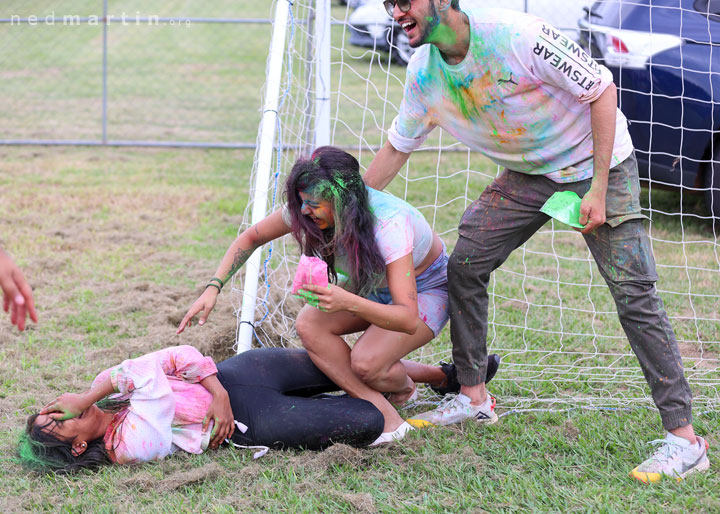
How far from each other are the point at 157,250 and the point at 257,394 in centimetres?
281

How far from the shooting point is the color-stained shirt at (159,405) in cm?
296

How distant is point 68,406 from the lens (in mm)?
2859

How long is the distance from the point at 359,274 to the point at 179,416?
2.85ft

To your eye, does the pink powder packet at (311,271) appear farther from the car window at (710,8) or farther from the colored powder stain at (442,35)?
the car window at (710,8)

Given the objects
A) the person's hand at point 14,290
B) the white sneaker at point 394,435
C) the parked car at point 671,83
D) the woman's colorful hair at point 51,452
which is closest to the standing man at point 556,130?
the white sneaker at point 394,435

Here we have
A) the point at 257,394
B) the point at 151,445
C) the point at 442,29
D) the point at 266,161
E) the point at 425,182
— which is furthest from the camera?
the point at 425,182

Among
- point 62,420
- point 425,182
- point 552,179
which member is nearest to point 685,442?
point 552,179

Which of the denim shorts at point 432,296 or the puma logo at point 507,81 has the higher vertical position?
the puma logo at point 507,81

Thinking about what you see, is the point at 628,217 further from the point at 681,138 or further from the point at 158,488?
the point at 681,138

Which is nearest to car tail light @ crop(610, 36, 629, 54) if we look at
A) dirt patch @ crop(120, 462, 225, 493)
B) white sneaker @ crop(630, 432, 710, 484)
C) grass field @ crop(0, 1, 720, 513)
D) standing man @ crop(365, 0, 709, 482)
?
grass field @ crop(0, 1, 720, 513)

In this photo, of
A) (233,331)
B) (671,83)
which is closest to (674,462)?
(233,331)

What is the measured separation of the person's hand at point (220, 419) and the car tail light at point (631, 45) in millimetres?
4021

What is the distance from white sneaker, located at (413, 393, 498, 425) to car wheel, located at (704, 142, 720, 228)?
2.96 metres

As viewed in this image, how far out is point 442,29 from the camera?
2.81 m
